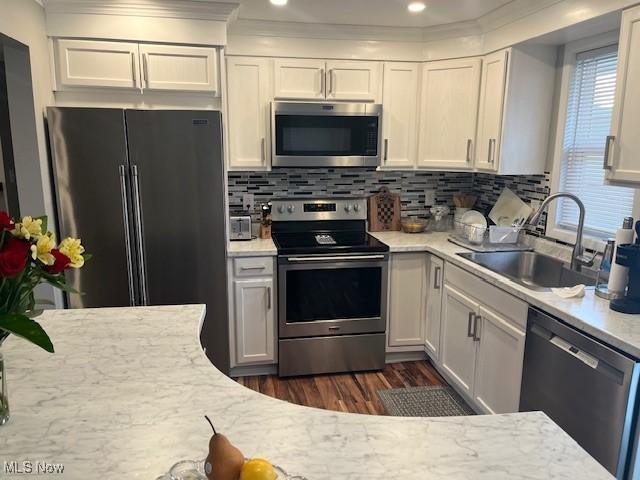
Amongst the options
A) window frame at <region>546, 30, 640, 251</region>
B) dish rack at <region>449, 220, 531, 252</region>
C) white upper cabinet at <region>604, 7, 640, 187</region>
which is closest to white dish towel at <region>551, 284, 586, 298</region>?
white upper cabinet at <region>604, 7, 640, 187</region>

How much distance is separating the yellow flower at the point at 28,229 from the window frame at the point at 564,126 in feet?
8.61

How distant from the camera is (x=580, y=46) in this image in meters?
2.65

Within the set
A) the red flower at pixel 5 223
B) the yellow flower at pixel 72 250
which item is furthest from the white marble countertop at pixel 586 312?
the red flower at pixel 5 223

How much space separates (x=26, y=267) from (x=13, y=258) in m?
0.11

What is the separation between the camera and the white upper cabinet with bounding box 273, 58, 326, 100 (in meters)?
3.17

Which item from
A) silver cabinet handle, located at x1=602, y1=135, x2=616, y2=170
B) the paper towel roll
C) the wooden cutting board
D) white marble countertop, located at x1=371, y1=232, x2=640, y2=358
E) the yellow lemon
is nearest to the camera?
the yellow lemon

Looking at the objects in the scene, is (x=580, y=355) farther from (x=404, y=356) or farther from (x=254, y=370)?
(x=254, y=370)

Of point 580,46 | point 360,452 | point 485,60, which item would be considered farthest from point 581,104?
point 360,452

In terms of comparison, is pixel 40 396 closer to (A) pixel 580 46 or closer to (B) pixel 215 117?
(B) pixel 215 117

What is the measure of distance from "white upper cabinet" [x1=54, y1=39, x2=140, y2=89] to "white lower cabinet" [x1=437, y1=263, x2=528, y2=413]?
90.0 inches

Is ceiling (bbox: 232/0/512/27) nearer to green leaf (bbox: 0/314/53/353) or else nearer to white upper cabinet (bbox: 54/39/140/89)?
white upper cabinet (bbox: 54/39/140/89)

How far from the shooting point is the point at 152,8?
8.75 ft

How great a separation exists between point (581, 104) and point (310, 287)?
1.99 meters

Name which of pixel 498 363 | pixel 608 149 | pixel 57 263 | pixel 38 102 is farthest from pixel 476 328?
pixel 38 102
